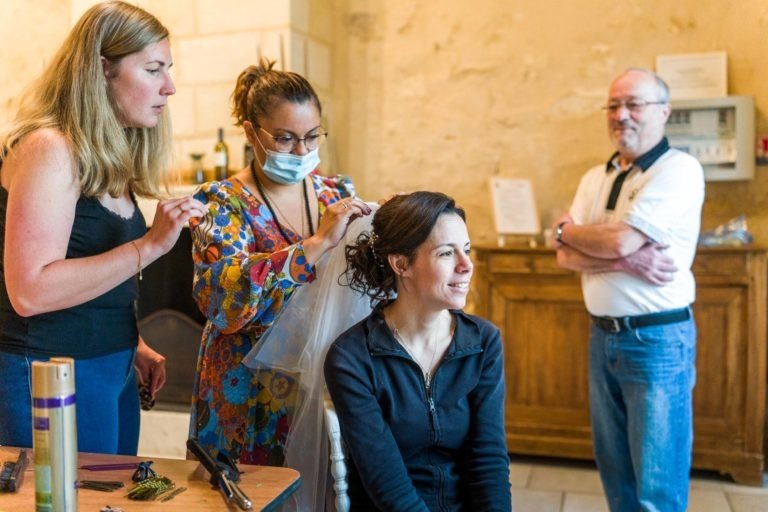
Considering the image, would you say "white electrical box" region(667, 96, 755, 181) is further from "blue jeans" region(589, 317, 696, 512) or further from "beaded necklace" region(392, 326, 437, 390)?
"beaded necklace" region(392, 326, 437, 390)

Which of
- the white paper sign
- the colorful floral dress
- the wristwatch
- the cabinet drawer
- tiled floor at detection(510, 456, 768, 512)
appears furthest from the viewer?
the white paper sign

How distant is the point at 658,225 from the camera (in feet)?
8.33

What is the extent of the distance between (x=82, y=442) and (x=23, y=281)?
0.36 m

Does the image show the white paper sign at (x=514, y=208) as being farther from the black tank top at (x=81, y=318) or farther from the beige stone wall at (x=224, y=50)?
the black tank top at (x=81, y=318)

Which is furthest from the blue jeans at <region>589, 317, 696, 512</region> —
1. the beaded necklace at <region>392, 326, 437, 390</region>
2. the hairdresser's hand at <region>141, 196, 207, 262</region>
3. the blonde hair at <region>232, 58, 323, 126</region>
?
the hairdresser's hand at <region>141, 196, 207, 262</region>

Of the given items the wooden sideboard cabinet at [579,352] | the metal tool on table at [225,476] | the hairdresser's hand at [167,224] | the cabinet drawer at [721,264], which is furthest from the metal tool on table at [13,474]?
the cabinet drawer at [721,264]

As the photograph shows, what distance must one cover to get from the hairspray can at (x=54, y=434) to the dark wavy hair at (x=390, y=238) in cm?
83

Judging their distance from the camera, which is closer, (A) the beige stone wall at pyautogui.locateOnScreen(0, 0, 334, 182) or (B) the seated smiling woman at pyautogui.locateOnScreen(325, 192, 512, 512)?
(B) the seated smiling woman at pyautogui.locateOnScreen(325, 192, 512, 512)

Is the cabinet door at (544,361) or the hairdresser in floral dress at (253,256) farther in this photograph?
the cabinet door at (544,361)

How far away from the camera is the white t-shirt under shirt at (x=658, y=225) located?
8.29 feet

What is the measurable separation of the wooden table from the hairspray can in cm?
11

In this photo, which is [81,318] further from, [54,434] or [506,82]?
[506,82]

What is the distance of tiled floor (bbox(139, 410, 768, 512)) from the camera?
320 centimetres

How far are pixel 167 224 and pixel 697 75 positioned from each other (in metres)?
3.08
